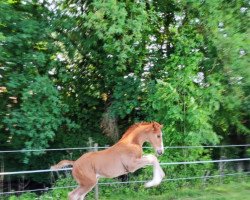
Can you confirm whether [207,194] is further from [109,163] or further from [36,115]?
[36,115]

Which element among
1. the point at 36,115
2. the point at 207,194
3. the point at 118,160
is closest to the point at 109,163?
the point at 118,160

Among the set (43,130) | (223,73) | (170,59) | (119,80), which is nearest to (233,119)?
(223,73)

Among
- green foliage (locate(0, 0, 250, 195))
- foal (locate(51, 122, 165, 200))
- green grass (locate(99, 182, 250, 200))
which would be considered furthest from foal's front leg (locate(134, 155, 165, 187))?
green foliage (locate(0, 0, 250, 195))

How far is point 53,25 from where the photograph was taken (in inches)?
500

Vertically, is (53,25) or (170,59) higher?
(53,25)

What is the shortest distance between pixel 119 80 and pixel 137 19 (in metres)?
2.99

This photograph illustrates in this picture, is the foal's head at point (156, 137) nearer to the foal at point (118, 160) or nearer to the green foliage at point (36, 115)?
the foal at point (118, 160)

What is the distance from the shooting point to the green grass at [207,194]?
9530 mm

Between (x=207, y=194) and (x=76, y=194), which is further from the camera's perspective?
(x=207, y=194)

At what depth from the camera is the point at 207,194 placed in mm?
10227

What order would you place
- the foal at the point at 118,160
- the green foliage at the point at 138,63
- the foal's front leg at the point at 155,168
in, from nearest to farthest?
the foal's front leg at the point at 155,168 < the foal at the point at 118,160 < the green foliage at the point at 138,63

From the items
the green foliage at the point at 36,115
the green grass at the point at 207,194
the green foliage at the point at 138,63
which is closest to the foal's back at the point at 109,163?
the green grass at the point at 207,194

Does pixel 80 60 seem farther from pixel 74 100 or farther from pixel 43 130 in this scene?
pixel 43 130

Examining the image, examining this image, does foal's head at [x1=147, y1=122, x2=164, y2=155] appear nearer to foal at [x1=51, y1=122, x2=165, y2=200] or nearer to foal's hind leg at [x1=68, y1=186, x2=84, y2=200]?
foal at [x1=51, y1=122, x2=165, y2=200]
